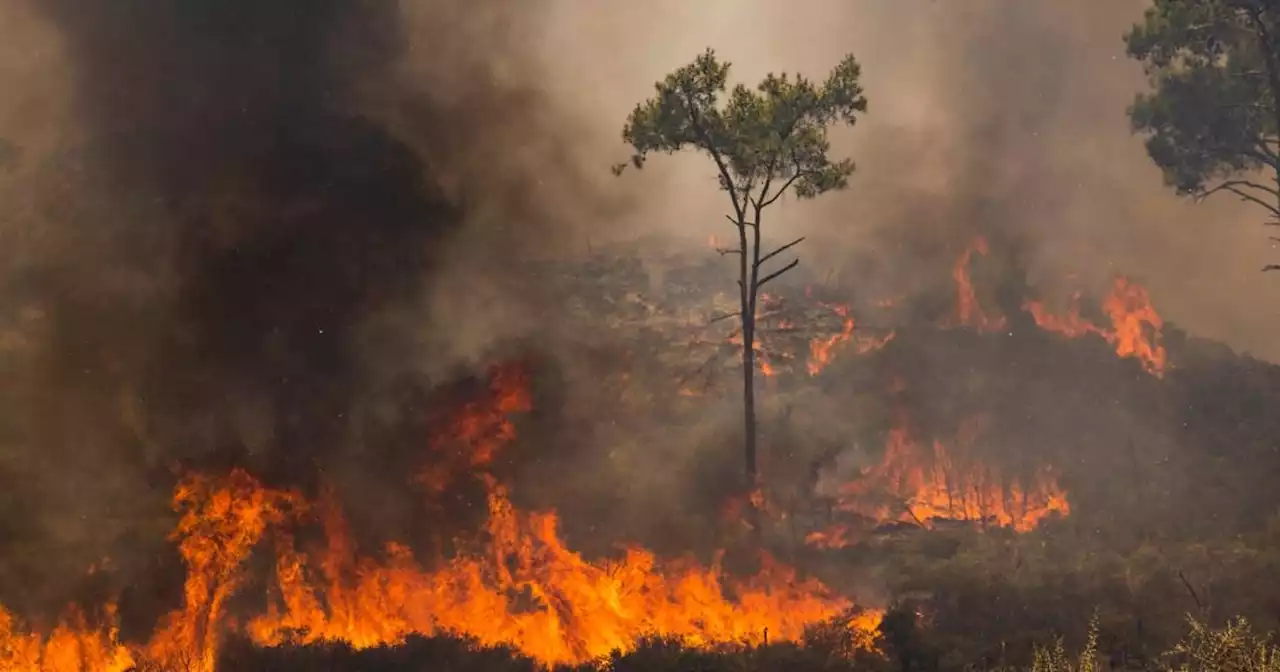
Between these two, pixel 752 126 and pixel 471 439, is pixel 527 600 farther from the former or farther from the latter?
pixel 752 126

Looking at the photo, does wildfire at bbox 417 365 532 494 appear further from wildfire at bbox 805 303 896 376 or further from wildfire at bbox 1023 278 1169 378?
wildfire at bbox 1023 278 1169 378

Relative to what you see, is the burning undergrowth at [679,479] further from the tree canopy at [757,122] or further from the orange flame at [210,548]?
the tree canopy at [757,122]

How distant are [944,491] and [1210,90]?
14.9 meters

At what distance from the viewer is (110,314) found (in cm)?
1540

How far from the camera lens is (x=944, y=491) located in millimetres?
22188

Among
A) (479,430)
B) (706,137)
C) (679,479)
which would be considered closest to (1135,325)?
(706,137)

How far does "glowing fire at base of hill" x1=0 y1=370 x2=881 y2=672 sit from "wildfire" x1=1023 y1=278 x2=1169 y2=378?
1609 centimetres

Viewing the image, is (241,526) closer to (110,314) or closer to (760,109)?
(110,314)

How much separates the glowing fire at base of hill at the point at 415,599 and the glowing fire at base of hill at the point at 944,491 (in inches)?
264

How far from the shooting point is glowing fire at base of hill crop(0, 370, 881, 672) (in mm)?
13180

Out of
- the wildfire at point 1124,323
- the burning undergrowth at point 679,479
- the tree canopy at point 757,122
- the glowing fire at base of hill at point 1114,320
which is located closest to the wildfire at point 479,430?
the burning undergrowth at point 679,479

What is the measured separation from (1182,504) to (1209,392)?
6.08 meters

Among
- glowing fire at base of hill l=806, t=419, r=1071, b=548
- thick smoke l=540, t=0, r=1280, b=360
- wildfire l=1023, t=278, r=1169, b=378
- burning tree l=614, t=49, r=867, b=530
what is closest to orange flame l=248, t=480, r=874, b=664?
burning tree l=614, t=49, r=867, b=530

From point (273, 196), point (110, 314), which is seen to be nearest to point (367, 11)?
point (273, 196)
